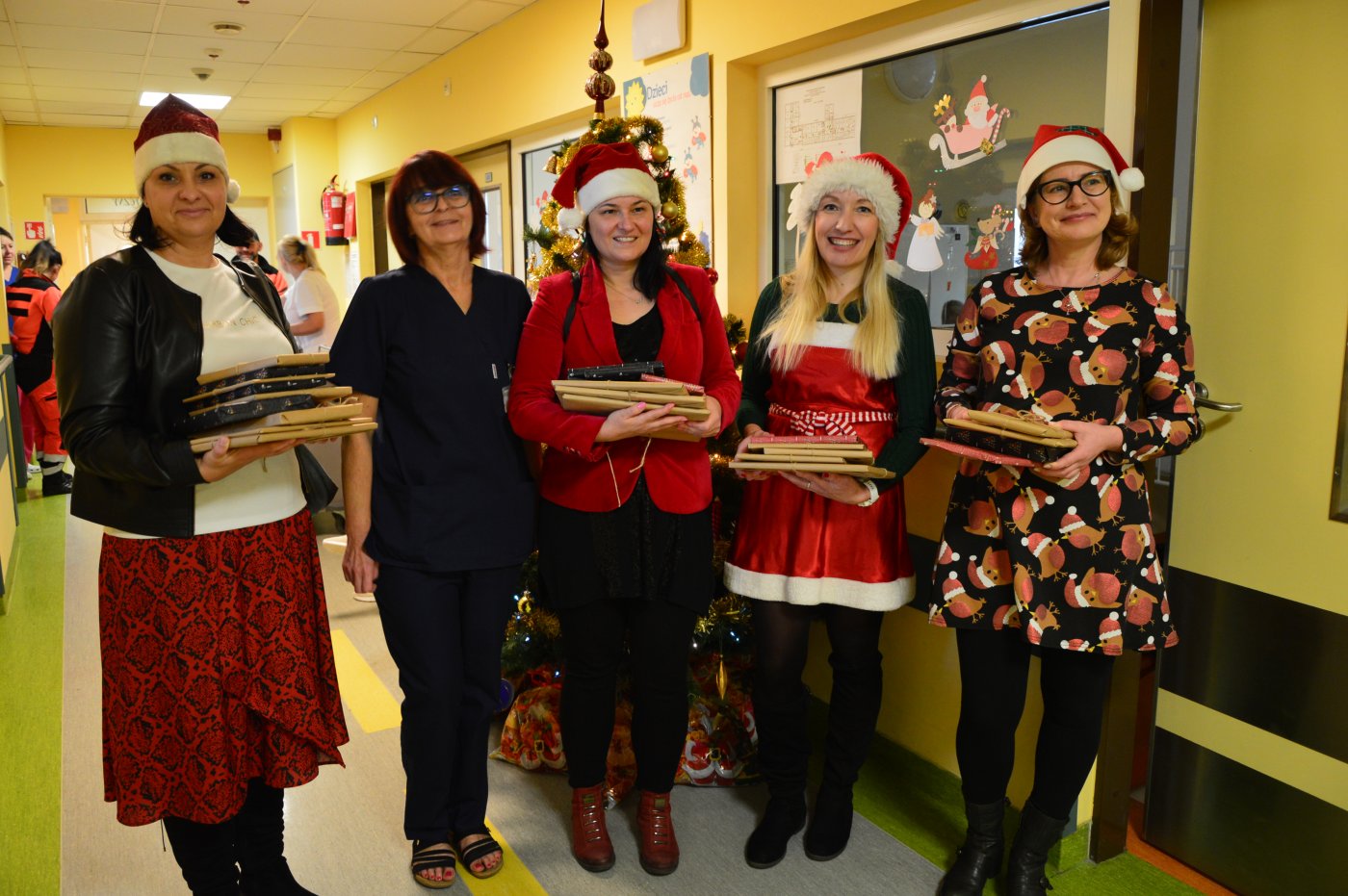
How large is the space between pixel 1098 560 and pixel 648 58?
269 centimetres

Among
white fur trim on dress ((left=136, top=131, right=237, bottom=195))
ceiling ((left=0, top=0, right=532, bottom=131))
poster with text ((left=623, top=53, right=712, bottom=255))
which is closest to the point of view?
white fur trim on dress ((left=136, top=131, right=237, bottom=195))

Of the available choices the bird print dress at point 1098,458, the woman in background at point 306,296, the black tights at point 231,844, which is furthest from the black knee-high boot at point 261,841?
the woman in background at point 306,296

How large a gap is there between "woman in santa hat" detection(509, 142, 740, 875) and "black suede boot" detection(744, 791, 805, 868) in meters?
0.22

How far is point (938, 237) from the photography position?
8.71ft

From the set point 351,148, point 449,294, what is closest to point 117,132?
point 351,148

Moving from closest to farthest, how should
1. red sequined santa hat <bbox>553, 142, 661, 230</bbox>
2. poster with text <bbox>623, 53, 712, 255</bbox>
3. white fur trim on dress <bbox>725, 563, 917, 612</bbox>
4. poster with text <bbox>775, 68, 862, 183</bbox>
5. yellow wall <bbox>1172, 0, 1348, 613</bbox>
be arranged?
1. yellow wall <bbox>1172, 0, 1348, 613</bbox>
2. red sequined santa hat <bbox>553, 142, 661, 230</bbox>
3. white fur trim on dress <bbox>725, 563, 917, 612</bbox>
4. poster with text <bbox>775, 68, 862, 183</bbox>
5. poster with text <bbox>623, 53, 712, 255</bbox>

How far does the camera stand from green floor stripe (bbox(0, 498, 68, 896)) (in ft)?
7.32

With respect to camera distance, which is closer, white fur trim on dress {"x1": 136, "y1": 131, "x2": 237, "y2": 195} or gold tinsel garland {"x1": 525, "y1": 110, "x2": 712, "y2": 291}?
white fur trim on dress {"x1": 136, "y1": 131, "x2": 237, "y2": 195}

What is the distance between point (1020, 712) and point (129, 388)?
5.77 feet

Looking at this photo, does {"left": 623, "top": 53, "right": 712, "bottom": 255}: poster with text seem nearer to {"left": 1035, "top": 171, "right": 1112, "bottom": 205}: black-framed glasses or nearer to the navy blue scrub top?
the navy blue scrub top

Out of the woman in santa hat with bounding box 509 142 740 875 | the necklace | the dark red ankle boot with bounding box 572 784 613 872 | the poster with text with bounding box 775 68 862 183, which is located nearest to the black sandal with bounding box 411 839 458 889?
the dark red ankle boot with bounding box 572 784 613 872

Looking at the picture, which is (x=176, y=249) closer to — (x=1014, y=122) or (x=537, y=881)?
(x=537, y=881)

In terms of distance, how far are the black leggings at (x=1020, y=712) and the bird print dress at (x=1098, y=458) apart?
110mm

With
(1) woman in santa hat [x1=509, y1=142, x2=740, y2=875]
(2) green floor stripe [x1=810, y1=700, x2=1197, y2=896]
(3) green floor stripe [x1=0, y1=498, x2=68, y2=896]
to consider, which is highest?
(1) woman in santa hat [x1=509, y1=142, x2=740, y2=875]
